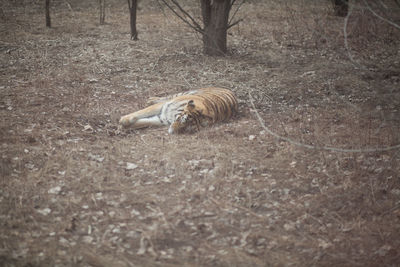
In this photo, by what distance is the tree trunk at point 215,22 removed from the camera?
26.7 feet

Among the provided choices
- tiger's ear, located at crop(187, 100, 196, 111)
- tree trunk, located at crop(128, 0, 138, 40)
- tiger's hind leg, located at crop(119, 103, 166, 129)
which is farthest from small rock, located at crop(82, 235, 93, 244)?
tree trunk, located at crop(128, 0, 138, 40)

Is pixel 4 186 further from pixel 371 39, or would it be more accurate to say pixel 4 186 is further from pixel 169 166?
pixel 371 39

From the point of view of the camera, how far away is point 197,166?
187 inches

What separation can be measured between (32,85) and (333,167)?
5.19 meters

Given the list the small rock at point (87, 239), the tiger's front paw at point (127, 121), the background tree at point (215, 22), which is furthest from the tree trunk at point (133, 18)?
the small rock at point (87, 239)

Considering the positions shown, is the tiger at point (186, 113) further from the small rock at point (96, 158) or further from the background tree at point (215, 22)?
the background tree at point (215, 22)

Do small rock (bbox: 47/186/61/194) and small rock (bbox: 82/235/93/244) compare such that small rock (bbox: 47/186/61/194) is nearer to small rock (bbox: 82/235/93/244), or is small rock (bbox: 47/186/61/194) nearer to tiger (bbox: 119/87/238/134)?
small rock (bbox: 82/235/93/244)

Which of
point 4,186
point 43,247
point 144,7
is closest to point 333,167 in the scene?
point 43,247

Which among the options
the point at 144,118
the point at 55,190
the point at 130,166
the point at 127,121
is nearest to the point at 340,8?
the point at 144,118

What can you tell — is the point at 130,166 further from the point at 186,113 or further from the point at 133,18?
the point at 133,18

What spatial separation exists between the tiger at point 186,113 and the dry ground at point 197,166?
16cm

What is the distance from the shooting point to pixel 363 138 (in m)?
5.17

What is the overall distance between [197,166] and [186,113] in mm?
1029

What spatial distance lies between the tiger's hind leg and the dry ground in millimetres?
127
